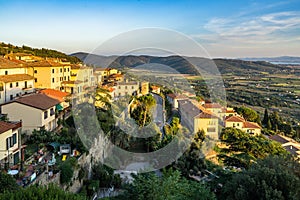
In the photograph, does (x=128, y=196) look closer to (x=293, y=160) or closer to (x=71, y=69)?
(x=293, y=160)

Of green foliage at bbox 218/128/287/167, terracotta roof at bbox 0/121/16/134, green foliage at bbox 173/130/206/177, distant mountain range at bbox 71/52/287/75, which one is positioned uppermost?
distant mountain range at bbox 71/52/287/75

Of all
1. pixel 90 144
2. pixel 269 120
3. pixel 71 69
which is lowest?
pixel 269 120

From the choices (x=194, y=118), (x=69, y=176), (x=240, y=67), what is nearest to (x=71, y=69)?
(x=194, y=118)

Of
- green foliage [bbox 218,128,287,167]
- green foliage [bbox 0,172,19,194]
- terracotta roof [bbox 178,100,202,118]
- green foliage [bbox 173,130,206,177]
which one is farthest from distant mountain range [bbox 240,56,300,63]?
green foliage [bbox 0,172,19,194]

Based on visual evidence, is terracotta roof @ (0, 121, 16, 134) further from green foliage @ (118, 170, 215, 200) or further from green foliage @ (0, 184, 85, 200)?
green foliage @ (118, 170, 215, 200)

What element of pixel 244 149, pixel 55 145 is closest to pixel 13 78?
pixel 55 145

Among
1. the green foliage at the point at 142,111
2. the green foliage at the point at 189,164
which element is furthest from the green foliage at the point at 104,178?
the green foliage at the point at 142,111

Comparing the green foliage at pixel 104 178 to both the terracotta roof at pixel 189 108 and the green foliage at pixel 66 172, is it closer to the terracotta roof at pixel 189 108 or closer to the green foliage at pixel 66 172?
the green foliage at pixel 66 172
